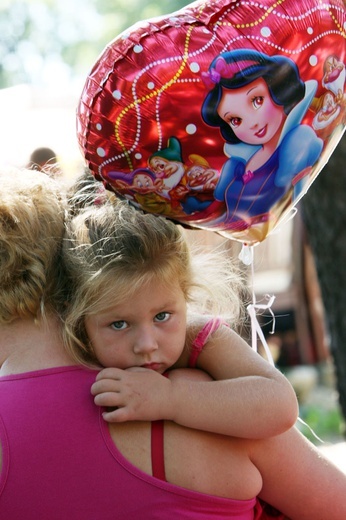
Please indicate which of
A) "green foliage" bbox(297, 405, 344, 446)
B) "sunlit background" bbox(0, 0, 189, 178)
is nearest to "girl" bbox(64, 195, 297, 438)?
"green foliage" bbox(297, 405, 344, 446)

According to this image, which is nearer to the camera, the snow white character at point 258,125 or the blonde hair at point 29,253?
the snow white character at point 258,125

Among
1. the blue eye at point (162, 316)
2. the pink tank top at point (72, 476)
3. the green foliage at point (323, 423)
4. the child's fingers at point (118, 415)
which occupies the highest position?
the blue eye at point (162, 316)

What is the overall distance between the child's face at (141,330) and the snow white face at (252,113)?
0.32m

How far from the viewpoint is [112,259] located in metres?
1.60

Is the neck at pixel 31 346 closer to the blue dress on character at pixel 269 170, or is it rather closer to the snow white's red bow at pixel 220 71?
the blue dress on character at pixel 269 170

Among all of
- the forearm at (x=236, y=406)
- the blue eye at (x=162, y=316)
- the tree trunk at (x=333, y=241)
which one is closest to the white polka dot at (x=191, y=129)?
the blue eye at (x=162, y=316)

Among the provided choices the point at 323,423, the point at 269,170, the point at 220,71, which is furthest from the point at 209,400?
the point at 323,423

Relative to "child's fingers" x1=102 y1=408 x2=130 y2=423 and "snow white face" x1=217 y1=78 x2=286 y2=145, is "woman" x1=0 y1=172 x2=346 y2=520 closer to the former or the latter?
"child's fingers" x1=102 y1=408 x2=130 y2=423

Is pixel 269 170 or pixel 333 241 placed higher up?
pixel 269 170

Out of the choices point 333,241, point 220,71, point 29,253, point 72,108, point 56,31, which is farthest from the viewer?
point 56,31

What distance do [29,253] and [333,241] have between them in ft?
7.39

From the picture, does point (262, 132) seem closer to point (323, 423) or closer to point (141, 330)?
point (141, 330)

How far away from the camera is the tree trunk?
12.0 feet

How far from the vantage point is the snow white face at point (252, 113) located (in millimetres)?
1478
